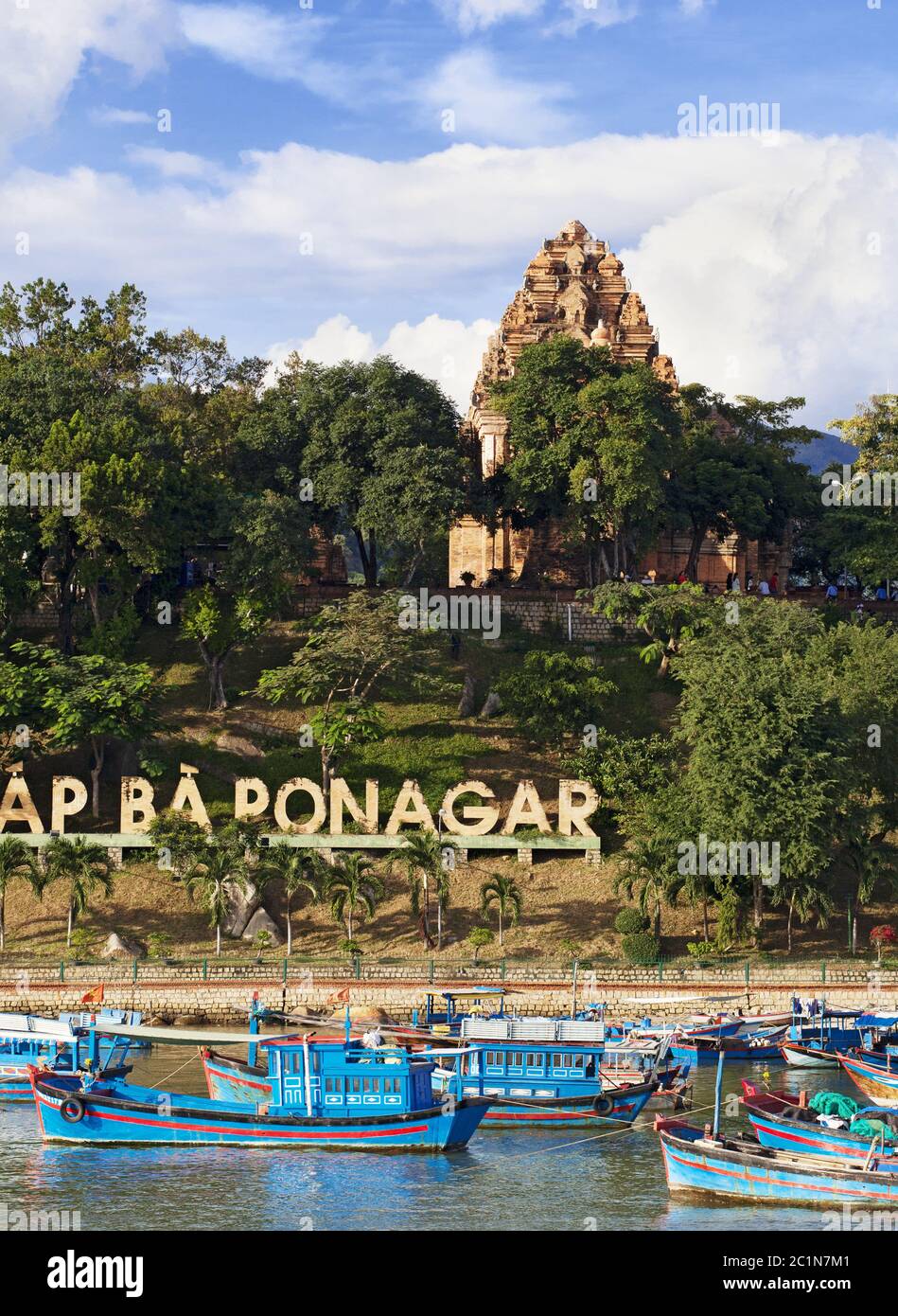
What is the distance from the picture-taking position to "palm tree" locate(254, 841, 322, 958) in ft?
248

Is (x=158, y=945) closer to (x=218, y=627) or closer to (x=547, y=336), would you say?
(x=218, y=627)

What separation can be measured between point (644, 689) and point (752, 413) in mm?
30752

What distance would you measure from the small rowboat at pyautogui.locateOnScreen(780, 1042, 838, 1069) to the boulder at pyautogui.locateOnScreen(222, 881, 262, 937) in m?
23.9

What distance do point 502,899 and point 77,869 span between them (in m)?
17.7

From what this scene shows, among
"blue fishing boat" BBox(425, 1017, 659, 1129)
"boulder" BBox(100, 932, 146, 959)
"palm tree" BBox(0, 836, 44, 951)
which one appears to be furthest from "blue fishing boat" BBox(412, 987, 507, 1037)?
"palm tree" BBox(0, 836, 44, 951)

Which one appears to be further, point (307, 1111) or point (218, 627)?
point (218, 627)

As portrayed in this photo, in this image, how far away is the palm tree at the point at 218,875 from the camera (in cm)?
7481

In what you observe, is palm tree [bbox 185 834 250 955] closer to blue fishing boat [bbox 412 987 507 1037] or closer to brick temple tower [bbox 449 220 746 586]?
blue fishing boat [bbox 412 987 507 1037]

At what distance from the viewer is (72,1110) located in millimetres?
52500

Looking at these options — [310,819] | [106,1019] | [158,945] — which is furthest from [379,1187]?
[310,819]

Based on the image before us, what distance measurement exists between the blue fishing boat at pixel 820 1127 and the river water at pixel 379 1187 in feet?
7.82

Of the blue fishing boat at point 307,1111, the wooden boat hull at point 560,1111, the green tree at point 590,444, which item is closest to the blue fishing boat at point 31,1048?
the blue fishing boat at point 307,1111

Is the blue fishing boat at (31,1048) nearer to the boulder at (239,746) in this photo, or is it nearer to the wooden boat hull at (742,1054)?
the wooden boat hull at (742,1054)

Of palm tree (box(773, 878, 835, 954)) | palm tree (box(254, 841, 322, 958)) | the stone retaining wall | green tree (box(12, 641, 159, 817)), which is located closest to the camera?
the stone retaining wall
